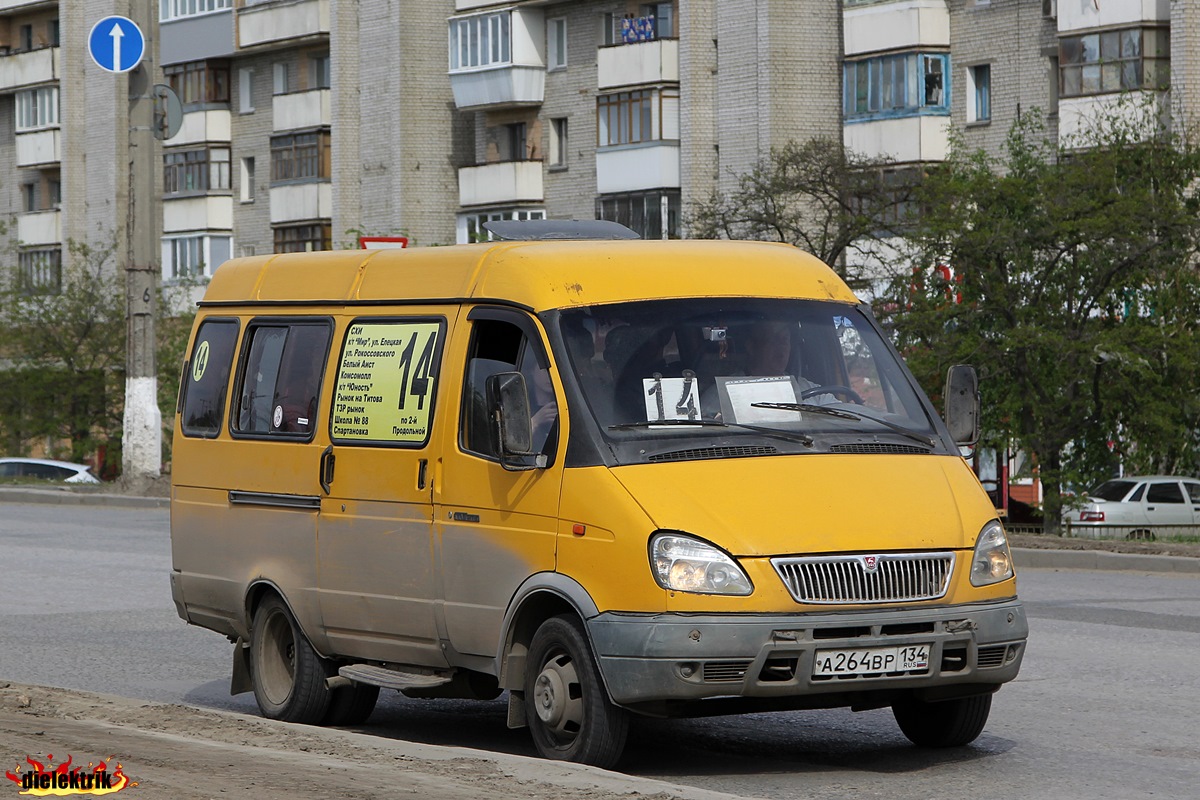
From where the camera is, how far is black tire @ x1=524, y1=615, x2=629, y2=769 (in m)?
7.61

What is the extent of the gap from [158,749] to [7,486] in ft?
94.5

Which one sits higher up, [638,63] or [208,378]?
[638,63]

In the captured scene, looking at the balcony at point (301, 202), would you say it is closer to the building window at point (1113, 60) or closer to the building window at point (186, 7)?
the building window at point (186, 7)

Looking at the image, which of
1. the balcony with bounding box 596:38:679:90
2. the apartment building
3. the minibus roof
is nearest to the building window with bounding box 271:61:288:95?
the apartment building

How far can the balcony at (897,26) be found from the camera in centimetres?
4734

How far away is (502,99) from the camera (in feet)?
187

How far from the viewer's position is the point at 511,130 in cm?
5856

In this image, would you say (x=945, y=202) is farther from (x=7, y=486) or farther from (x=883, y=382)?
(x=883, y=382)

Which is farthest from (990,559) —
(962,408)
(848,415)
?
(962,408)

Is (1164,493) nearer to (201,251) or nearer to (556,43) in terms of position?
(556,43)

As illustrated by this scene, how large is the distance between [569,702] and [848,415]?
167 cm

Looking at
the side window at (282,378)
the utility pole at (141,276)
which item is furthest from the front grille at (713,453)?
the utility pole at (141,276)

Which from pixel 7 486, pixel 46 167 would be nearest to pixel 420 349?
pixel 7 486

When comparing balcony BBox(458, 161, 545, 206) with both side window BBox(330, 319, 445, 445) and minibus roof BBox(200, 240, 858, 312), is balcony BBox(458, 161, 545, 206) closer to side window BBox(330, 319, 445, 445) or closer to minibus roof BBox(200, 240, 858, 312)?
minibus roof BBox(200, 240, 858, 312)
